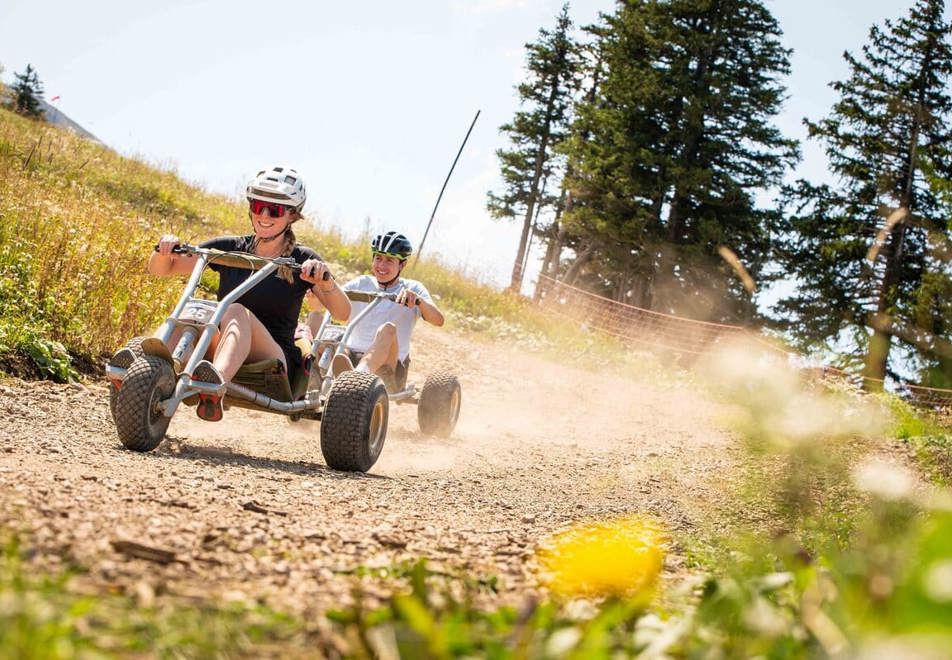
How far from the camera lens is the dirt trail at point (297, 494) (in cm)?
178

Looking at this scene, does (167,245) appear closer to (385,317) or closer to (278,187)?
(278,187)

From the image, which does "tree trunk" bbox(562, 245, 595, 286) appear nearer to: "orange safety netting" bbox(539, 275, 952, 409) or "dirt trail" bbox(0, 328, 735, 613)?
"orange safety netting" bbox(539, 275, 952, 409)

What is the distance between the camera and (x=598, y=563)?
220cm

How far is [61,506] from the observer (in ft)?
6.91

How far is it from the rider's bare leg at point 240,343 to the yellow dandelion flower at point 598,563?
2418 millimetres

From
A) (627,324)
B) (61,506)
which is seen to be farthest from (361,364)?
(627,324)

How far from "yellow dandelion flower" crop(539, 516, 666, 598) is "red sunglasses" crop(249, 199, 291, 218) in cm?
314

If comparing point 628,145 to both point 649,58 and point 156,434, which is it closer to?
point 649,58

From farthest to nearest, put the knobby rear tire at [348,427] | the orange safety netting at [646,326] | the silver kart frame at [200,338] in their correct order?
the orange safety netting at [646,326] → the knobby rear tire at [348,427] → the silver kart frame at [200,338]

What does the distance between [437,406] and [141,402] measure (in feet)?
11.4

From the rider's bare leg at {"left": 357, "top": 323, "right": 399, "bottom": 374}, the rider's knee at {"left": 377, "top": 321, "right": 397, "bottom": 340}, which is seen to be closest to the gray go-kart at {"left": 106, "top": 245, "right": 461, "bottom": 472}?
the rider's bare leg at {"left": 357, "top": 323, "right": 399, "bottom": 374}

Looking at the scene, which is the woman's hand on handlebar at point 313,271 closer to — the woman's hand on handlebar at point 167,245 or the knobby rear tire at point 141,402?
the woman's hand on handlebar at point 167,245

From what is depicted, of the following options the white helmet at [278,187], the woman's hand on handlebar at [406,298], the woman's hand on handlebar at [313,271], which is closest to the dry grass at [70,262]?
the white helmet at [278,187]

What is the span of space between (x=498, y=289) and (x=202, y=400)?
17.3m
